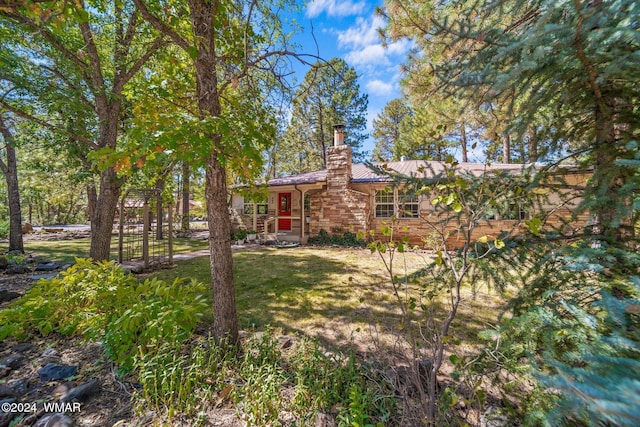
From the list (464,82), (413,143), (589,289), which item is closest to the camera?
(589,289)

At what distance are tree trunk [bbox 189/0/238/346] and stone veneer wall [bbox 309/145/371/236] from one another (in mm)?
7934

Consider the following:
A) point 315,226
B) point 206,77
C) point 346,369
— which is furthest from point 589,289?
point 315,226

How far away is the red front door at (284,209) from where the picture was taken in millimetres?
12367

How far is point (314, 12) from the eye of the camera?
3.53 metres

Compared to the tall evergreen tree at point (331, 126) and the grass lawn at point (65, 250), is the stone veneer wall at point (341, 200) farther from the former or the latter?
the tall evergreen tree at point (331, 126)

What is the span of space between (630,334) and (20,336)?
5.08 meters

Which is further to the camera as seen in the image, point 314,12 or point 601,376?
point 314,12

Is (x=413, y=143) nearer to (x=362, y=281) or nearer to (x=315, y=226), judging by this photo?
(x=315, y=226)

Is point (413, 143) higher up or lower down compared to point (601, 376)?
higher up

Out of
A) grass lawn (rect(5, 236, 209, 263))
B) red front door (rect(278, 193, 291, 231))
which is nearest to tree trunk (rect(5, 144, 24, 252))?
grass lawn (rect(5, 236, 209, 263))

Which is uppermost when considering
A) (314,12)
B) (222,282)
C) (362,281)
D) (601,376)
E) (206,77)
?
(314,12)

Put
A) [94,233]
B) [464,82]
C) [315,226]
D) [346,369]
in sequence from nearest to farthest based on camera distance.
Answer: [464,82], [346,369], [94,233], [315,226]

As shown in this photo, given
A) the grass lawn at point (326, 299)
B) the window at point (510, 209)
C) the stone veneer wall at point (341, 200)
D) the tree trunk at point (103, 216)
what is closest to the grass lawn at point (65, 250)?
the tree trunk at point (103, 216)

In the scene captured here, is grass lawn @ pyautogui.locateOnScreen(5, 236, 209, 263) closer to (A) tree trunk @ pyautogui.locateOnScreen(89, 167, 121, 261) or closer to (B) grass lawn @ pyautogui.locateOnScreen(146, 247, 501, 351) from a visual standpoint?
(A) tree trunk @ pyautogui.locateOnScreen(89, 167, 121, 261)
